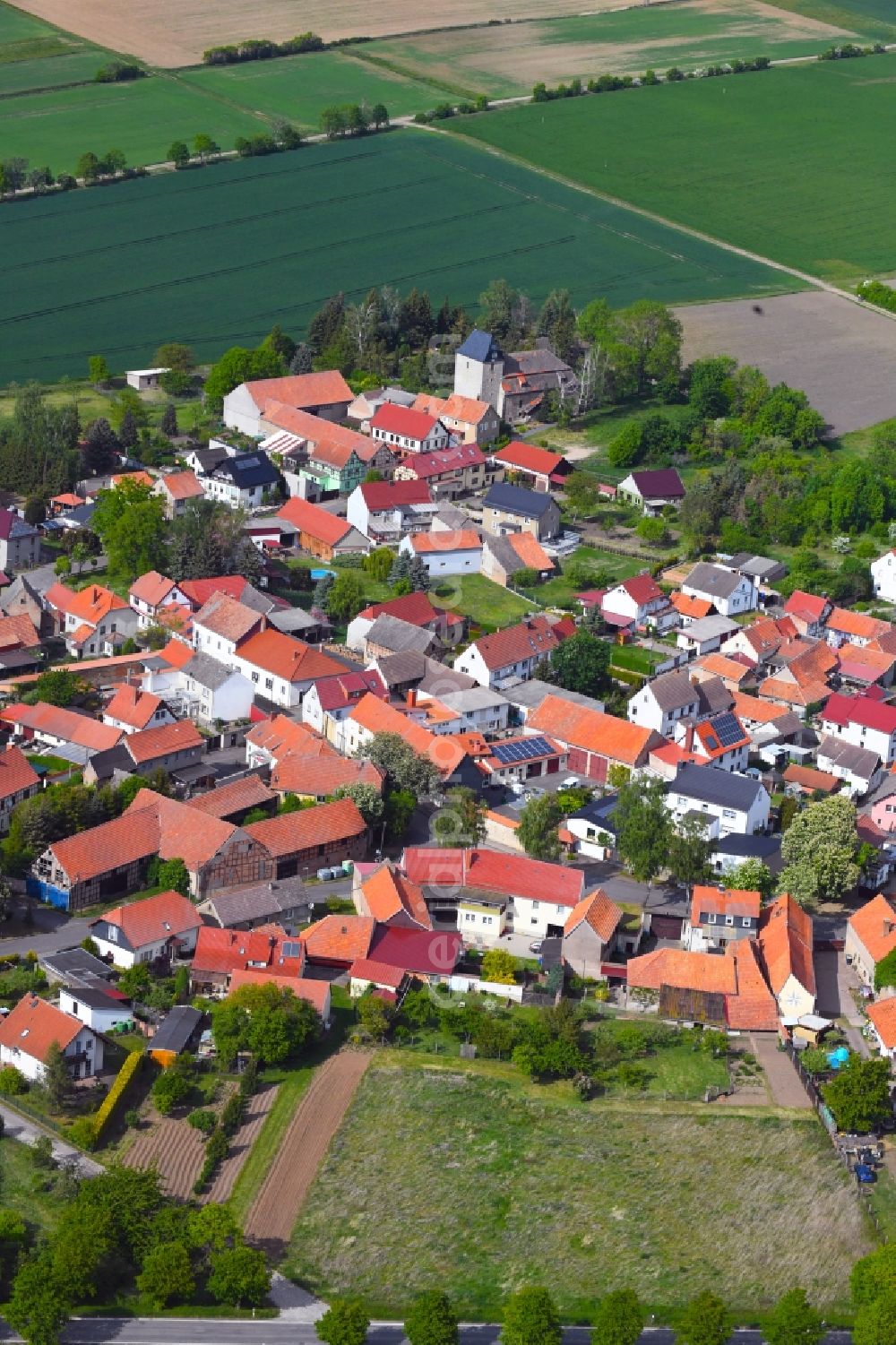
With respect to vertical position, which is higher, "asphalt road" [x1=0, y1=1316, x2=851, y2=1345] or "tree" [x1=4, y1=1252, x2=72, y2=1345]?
"tree" [x1=4, y1=1252, x2=72, y2=1345]

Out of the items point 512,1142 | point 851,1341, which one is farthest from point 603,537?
point 851,1341

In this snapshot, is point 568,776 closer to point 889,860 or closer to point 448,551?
point 889,860

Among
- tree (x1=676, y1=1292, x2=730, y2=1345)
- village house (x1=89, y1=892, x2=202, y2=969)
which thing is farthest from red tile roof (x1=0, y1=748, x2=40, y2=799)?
tree (x1=676, y1=1292, x2=730, y2=1345)

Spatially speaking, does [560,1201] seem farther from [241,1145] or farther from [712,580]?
[712,580]

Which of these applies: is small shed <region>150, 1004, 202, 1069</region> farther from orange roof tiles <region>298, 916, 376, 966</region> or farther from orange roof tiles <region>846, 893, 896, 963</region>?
orange roof tiles <region>846, 893, 896, 963</region>

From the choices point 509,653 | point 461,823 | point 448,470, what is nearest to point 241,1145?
point 461,823

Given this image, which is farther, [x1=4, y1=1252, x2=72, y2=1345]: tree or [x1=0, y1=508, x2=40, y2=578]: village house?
[x1=0, y1=508, x2=40, y2=578]: village house

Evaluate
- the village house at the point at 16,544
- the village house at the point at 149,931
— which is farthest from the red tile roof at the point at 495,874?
the village house at the point at 16,544
